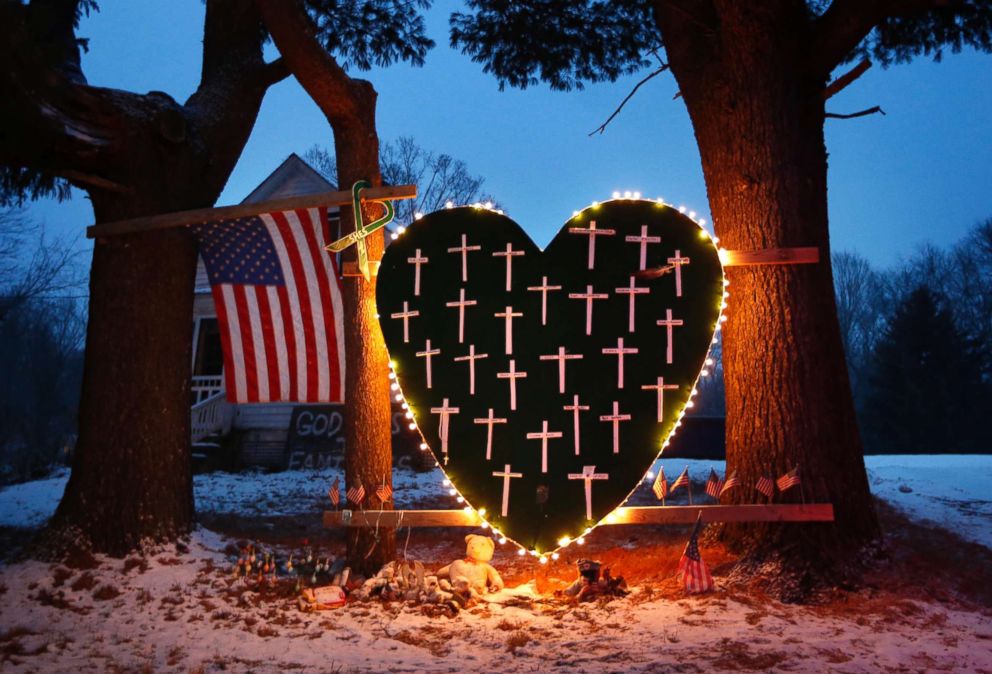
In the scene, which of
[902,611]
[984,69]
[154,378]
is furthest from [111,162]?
[984,69]

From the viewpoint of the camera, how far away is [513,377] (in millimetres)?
4449

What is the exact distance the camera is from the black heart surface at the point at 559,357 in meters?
4.29

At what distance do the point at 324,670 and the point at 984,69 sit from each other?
233735 millimetres

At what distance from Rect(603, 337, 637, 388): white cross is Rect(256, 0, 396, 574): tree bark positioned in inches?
65.2

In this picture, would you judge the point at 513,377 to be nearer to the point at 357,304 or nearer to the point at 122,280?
the point at 357,304

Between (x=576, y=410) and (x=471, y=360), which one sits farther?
(x=471, y=360)

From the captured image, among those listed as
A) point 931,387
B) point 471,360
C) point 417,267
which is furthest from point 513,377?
point 931,387

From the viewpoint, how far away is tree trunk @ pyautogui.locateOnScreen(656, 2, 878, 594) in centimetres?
477

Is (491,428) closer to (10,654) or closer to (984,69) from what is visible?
(10,654)

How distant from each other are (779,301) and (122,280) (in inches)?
200

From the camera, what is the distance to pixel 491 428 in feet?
14.6

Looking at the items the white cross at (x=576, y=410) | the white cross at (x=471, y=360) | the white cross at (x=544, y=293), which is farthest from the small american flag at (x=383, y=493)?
the white cross at (x=544, y=293)

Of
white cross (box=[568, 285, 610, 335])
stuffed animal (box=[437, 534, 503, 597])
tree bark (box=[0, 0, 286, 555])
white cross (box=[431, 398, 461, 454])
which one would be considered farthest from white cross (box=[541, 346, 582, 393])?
tree bark (box=[0, 0, 286, 555])

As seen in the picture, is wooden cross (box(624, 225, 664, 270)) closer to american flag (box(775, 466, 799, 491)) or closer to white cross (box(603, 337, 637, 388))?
white cross (box(603, 337, 637, 388))
